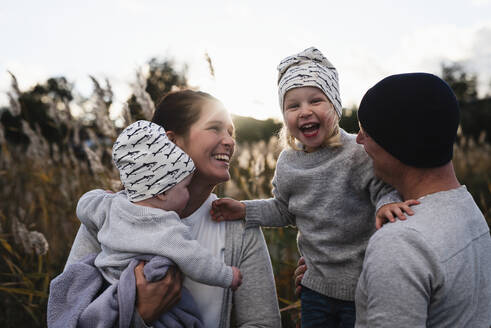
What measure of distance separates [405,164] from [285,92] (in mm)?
968

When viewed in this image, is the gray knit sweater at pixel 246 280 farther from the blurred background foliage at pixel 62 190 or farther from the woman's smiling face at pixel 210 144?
the blurred background foliage at pixel 62 190

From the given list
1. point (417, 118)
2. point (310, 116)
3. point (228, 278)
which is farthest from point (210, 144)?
point (417, 118)

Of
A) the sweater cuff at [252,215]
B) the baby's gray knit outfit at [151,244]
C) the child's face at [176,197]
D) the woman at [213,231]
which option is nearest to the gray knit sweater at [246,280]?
the woman at [213,231]

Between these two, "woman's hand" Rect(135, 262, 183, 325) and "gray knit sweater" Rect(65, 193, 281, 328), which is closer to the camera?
"woman's hand" Rect(135, 262, 183, 325)

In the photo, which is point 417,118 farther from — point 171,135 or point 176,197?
point 171,135

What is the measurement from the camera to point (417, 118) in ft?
4.28

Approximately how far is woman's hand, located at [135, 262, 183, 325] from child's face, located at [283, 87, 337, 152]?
106 cm

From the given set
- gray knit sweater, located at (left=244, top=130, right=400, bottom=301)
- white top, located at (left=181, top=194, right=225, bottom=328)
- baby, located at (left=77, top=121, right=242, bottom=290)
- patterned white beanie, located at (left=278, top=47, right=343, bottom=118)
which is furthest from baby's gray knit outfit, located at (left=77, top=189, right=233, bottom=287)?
patterned white beanie, located at (left=278, top=47, right=343, bottom=118)

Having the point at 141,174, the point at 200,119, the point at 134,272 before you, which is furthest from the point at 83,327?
the point at 200,119

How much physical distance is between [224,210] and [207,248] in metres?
0.24

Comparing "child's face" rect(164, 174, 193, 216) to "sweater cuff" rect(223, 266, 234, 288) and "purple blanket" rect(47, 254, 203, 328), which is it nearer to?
"purple blanket" rect(47, 254, 203, 328)

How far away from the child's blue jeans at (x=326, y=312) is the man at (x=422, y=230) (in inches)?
27.6

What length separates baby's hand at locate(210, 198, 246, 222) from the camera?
6.61 feet

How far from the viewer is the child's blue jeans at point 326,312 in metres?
2.00
